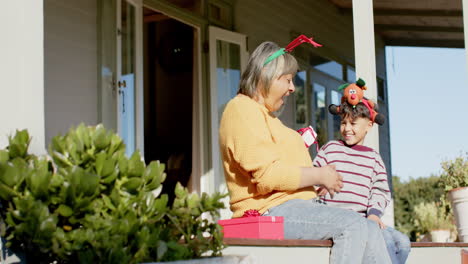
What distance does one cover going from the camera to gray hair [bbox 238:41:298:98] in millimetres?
2812

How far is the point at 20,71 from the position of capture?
267 cm

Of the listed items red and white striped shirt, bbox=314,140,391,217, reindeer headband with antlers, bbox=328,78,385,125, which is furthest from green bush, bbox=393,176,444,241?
red and white striped shirt, bbox=314,140,391,217

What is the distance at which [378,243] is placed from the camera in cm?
266

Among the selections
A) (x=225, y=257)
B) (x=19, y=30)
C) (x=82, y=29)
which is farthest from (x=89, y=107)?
(x=225, y=257)

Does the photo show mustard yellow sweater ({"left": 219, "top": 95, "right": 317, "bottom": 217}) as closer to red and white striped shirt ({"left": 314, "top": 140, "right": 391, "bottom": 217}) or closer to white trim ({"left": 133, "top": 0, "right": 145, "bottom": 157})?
red and white striped shirt ({"left": 314, "top": 140, "right": 391, "bottom": 217})

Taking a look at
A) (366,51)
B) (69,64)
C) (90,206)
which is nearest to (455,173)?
(366,51)

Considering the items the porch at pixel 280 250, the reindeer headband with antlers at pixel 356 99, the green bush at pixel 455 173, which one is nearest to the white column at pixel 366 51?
the reindeer headband with antlers at pixel 356 99

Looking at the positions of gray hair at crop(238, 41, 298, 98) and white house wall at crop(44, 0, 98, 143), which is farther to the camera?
white house wall at crop(44, 0, 98, 143)

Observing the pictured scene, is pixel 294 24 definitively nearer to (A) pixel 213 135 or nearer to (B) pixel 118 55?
(A) pixel 213 135

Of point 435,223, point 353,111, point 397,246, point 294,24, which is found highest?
point 294,24

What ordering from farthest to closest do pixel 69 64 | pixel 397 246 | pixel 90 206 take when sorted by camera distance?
1. pixel 69 64
2. pixel 397 246
3. pixel 90 206

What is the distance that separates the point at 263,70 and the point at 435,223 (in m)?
8.40

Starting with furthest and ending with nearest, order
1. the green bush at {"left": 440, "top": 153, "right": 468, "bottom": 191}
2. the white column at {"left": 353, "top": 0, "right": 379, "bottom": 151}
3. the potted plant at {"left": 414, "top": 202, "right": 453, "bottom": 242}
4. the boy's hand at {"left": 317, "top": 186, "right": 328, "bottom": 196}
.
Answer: the potted plant at {"left": 414, "top": 202, "right": 453, "bottom": 242} → the green bush at {"left": 440, "top": 153, "right": 468, "bottom": 191} → the white column at {"left": 353, "top": 0, "right": 379, "bottom": 151} → the boy's hand at {"left": 317, "top": 186, "right": 328, "bottom": 196}

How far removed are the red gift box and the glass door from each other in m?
3.22
